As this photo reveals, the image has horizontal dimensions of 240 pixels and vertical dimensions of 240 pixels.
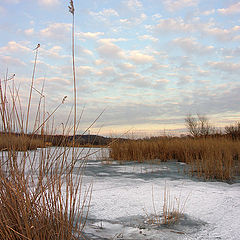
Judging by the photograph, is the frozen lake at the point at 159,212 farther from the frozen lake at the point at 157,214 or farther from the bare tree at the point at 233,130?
the bare tree at the point at 233,130

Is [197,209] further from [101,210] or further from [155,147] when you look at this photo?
[155,147]

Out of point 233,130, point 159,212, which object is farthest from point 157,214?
point 233,130

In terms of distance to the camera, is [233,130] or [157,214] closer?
[157,214]

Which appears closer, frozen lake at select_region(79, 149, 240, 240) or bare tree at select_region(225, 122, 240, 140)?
frozen lake at select_region(79, 149, 240, 240)

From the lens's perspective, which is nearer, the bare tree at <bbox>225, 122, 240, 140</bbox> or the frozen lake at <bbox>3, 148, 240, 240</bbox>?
the frozen lake at <bbox>3, 148, 240, 240</bbox>

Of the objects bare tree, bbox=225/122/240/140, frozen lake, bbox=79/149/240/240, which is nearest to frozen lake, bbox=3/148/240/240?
frozen lake, bbox=79/149/240/240

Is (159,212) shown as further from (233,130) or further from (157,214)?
(233,130)

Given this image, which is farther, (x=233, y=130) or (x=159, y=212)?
(x=233, y=130)

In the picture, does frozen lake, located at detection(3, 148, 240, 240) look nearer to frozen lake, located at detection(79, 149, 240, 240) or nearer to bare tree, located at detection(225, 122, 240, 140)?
frozen lake, located at detection(79, 149, 240, 240)

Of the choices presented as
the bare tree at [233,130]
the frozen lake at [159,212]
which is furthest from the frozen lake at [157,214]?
the bare tree at [233,130]

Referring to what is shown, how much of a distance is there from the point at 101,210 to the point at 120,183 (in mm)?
1295

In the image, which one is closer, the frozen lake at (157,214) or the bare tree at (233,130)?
the frozen lake at (157,214)

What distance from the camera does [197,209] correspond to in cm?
235

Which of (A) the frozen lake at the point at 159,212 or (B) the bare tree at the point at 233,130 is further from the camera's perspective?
(B) the bare tree at the point at 233,130
